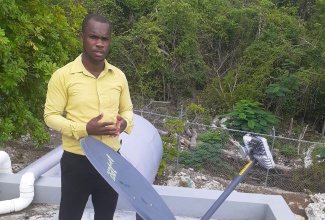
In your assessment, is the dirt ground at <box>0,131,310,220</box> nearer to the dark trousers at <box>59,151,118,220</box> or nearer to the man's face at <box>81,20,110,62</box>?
the dark trousers at <box>59,151,118,220</box>

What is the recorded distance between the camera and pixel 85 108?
2.13 metres

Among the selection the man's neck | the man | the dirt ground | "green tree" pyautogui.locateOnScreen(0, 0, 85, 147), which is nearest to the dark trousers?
the man

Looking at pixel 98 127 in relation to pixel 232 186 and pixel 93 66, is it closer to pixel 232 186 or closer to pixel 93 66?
pixel 93 66

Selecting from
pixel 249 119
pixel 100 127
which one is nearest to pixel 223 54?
pixel 249 119

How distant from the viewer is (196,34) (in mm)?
14297

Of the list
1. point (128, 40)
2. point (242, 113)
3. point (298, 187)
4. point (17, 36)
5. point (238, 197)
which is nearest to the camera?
point (238, 197)

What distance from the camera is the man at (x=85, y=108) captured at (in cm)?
207

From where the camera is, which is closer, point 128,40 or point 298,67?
point 298,67

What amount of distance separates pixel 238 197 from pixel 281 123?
31.8ft

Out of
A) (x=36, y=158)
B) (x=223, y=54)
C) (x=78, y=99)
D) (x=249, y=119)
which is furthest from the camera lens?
(x=223, y=54)

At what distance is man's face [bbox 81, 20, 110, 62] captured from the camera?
2.07m

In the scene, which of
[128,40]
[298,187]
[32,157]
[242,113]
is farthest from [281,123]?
[32,157]

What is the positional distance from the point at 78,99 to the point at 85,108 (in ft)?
0.20

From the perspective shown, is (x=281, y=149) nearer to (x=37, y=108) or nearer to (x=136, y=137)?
(x=136, y=137)
